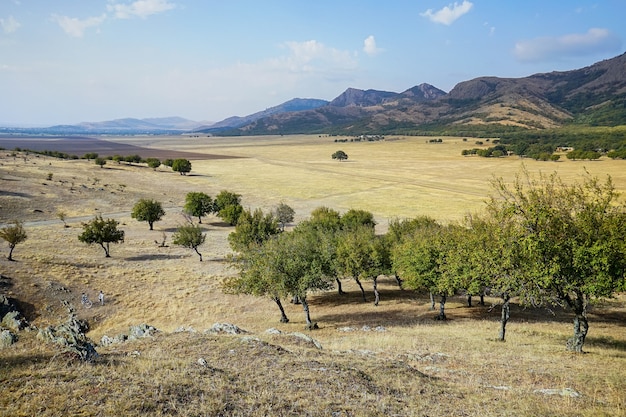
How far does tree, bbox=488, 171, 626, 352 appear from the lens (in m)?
23.3

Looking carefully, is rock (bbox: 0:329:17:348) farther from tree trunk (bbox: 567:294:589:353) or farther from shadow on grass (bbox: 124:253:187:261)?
shadow on grass (bbox: 124:253:187:261)

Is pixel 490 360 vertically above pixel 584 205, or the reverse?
pixel 584 205

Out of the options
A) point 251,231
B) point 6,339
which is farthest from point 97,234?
point 6,339

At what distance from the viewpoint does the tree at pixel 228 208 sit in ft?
298

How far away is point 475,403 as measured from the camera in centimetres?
1562

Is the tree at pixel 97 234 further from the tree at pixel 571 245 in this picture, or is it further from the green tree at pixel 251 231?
the tree at pixel 571 245

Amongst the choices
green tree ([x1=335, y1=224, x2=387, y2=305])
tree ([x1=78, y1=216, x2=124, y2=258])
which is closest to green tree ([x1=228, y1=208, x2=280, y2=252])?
green tree ([x1=335, y1=224, x2=387, y2=305])

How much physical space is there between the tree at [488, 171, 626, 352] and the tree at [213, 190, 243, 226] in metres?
73.3

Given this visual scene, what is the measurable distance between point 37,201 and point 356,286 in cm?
8960

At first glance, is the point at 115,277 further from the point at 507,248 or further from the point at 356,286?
the point at 507,248

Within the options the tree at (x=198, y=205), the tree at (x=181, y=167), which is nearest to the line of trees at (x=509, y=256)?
the tree at (x=198, y=205)

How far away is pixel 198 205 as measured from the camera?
94500 millimetres

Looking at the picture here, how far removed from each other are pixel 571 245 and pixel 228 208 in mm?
77803

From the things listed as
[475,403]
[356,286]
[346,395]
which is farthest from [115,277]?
[475,403]
